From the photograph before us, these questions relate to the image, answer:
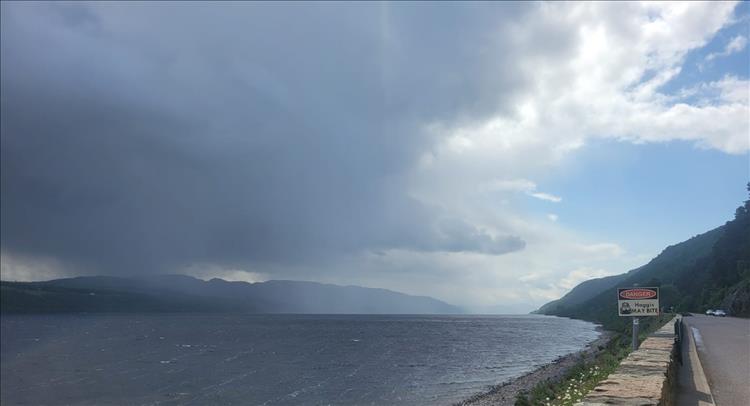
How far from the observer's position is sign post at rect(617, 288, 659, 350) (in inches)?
739

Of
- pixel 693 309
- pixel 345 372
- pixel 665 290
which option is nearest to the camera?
pixel 345 372

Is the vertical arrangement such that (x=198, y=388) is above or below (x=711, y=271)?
below

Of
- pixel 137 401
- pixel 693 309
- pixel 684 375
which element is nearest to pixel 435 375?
pixel 137 401

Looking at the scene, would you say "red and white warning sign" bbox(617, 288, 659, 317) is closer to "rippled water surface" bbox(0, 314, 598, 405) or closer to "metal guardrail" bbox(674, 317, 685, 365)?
"metal guardrail" bbox(674, 317, 685, 365)

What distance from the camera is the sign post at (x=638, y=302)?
18766 mm

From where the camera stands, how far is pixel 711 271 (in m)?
99.6

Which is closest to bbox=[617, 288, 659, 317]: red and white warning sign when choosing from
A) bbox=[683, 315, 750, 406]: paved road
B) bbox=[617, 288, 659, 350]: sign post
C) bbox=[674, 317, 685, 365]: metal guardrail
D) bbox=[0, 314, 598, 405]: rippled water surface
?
bbox=[617, 288, 659, 350]: sign post

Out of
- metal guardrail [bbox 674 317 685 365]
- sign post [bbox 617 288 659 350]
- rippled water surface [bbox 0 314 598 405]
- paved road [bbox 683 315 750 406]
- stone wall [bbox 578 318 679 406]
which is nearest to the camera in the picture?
stone wall [bbox 578 318 679 406]

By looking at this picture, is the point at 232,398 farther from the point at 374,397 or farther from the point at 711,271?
the point at 711,271

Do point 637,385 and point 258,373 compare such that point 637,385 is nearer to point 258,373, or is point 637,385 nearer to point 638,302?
point 638,302

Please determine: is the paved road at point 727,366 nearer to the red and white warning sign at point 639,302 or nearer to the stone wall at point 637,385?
the stone wall at point 637,385

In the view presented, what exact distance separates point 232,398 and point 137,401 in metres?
6.21

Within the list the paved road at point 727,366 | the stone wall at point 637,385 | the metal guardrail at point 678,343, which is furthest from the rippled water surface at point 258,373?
the stone wall at point 637,385

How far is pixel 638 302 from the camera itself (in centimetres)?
1895
